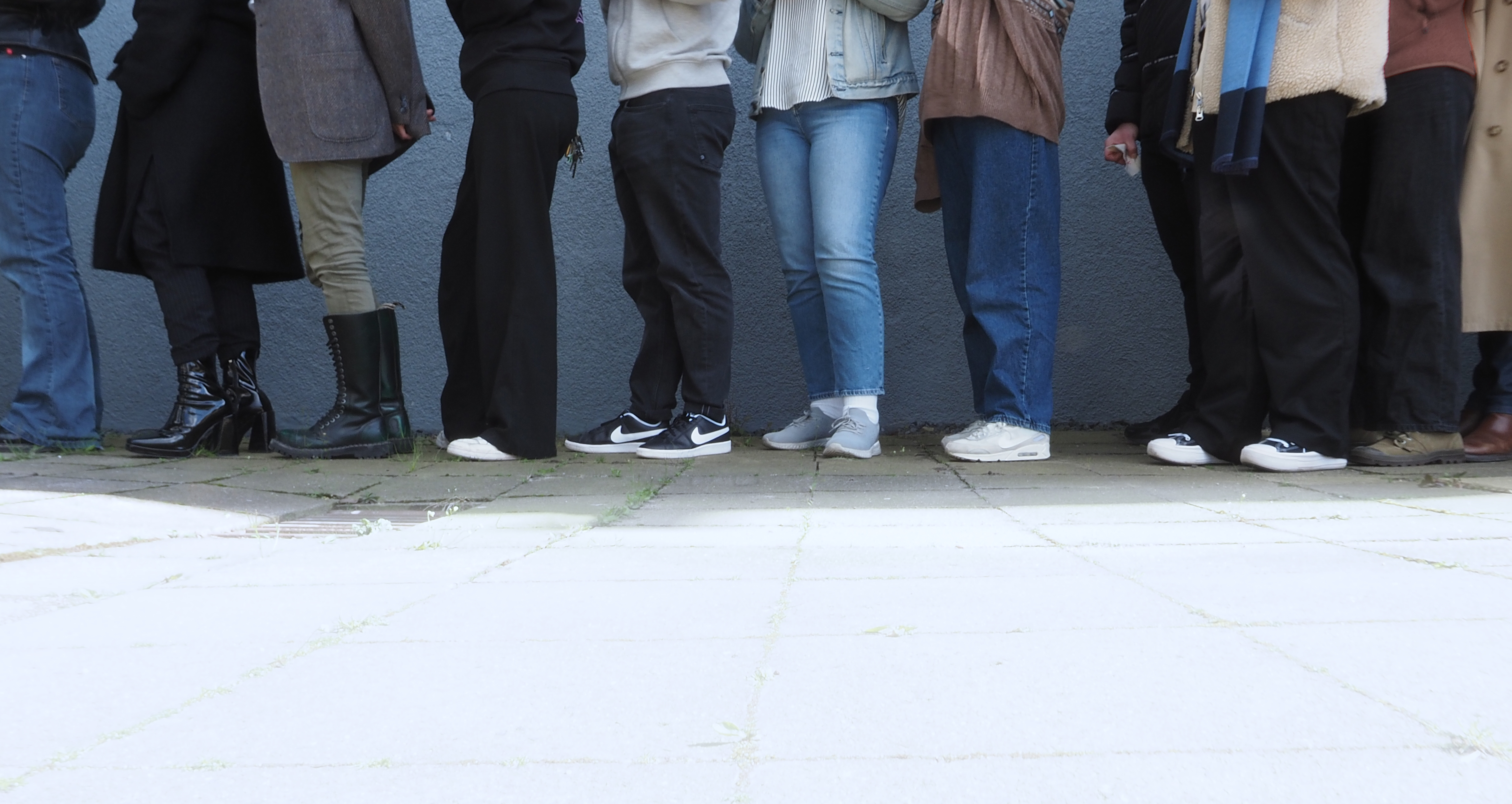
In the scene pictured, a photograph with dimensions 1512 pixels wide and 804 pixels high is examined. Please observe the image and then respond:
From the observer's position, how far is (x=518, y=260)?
2928 mm

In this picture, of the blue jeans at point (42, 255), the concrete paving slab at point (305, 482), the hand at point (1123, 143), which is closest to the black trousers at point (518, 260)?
the concrete paving slab at point (305, 482)

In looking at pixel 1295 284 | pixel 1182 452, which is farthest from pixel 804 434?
pixel 1295 284

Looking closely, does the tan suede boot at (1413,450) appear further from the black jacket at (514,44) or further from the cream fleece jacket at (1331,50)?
the black jacket at (514,44)

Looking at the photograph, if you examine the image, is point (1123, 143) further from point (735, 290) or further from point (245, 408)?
point (245, 408)

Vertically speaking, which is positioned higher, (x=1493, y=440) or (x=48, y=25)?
(x=48, y=25)

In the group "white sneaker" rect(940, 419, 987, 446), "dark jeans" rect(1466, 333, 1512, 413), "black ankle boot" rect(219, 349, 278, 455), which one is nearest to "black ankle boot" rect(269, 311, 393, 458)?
"black ankle boot" rect(219, 349, 278, 455)

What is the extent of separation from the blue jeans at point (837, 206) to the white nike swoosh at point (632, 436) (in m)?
0.56

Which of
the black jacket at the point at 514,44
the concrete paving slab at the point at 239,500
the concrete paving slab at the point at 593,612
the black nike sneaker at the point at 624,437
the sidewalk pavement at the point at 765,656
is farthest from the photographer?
the black nike sneaker at the point at 624,437

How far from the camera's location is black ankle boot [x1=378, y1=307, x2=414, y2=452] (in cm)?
314

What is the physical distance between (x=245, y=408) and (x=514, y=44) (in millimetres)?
1335

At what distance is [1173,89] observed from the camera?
9.25 ft

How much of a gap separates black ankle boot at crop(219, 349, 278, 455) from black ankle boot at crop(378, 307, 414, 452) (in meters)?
0.40

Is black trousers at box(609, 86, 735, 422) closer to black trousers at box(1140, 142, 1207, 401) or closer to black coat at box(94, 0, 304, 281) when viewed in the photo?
black coat at box(94, 0, 304, 281)

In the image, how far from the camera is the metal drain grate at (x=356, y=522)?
188cm
